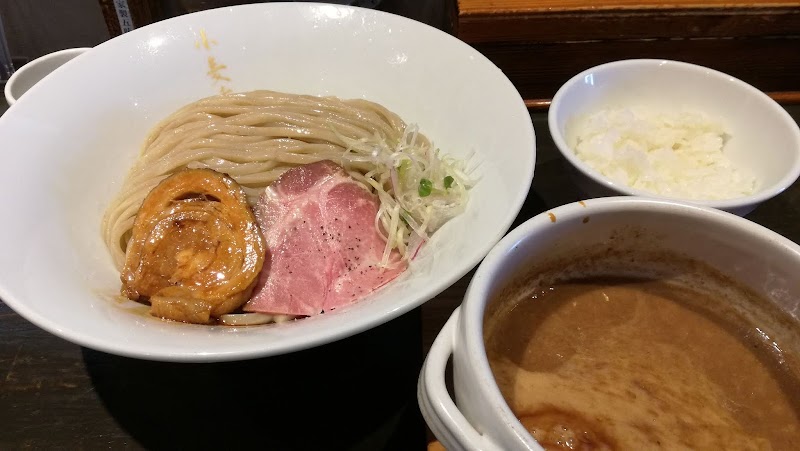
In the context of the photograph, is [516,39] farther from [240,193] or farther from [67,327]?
[67,327]

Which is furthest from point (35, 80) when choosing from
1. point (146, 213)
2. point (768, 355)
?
point (768, 355)

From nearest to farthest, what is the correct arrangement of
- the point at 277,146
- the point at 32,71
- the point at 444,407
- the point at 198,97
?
the point at 444,407 < the point at 277,146 < the point at 198,97 < the point at 32,71

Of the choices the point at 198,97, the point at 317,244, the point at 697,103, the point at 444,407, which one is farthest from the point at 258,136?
the point at 697,103

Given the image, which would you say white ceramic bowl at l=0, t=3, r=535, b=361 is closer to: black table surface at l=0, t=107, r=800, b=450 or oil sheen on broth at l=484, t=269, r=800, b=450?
black table surface at l=0, t=107, r=800, b=450

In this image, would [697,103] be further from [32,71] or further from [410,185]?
[32,71]

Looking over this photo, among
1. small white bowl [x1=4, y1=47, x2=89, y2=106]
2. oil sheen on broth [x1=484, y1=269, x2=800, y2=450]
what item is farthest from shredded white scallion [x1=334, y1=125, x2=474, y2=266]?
small white bowl [x1=4, y1=47, x2=89, y2=106]

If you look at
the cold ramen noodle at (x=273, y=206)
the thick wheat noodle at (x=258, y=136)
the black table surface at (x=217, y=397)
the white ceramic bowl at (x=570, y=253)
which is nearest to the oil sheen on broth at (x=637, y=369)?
the white ceramic bowl at (x=570, y=253)
